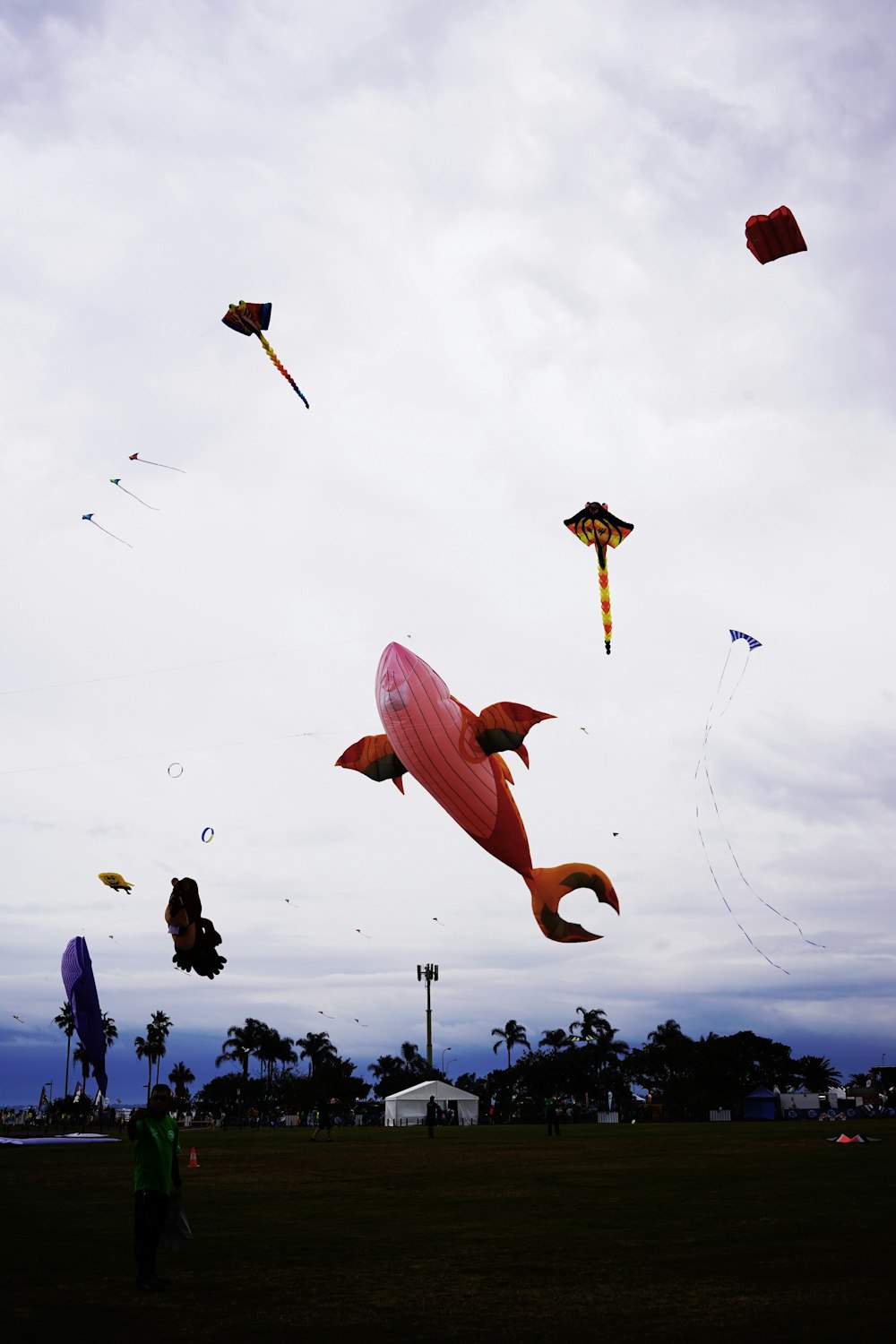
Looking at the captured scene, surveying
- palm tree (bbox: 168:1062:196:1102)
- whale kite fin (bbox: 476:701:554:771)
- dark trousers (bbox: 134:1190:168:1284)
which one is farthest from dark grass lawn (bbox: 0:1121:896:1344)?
palm tree (bbox: 168:1062:196:1102)

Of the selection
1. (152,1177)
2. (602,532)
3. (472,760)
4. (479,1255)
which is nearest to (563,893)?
(472,760)

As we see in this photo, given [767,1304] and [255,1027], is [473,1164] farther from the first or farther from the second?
[255,1027]

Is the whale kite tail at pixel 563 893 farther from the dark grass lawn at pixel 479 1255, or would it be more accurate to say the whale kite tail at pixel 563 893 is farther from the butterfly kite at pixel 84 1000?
the butterfly kite at pixel 84 1000

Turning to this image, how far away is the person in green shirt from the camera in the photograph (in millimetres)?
9633

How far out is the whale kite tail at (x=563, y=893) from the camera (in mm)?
21922

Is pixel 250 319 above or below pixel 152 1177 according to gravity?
above

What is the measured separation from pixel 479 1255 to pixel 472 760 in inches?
421

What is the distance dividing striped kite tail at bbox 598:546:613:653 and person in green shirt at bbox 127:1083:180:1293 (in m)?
12.1

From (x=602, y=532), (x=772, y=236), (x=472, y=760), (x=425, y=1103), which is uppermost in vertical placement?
(x=772, y=236)

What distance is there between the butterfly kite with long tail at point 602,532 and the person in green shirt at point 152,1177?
1232cm

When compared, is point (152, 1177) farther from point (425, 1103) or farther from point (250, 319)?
point (425, 1103)

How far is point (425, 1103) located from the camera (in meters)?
57.8

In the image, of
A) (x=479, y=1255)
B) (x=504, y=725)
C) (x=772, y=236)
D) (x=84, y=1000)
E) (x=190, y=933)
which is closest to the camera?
(x=479, y=1255)

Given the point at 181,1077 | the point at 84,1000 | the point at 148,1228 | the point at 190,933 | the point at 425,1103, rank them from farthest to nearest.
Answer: the point at 181,1077 < the point at 425,1103 < the point at 84,1000 < the point at 190,933 < the point at 148,1228
